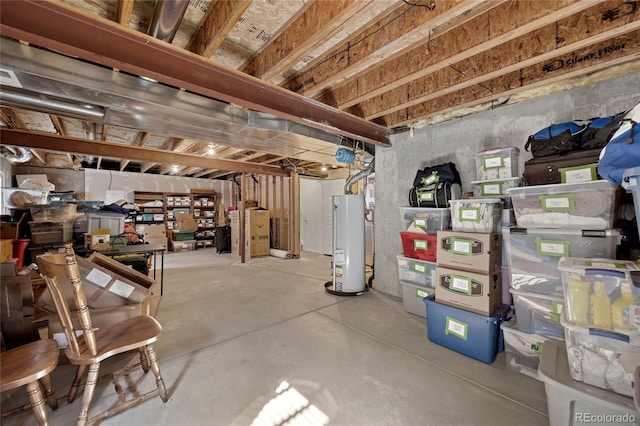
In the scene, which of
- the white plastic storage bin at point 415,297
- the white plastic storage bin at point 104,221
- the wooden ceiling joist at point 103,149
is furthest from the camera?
the white plastic storage bin at point 104,221

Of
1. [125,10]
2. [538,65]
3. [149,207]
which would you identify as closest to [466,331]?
[538,65]

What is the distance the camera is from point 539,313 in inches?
69.5

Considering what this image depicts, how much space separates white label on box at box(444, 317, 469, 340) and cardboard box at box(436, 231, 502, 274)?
1.46 ft

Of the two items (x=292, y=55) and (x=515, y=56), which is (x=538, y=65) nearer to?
(x=515, y=56)

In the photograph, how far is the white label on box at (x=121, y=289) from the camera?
75.3 inches

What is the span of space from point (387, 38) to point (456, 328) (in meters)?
Answer: 2.31

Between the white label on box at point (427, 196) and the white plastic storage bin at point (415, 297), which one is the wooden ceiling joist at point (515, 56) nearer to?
the white label on box at point (427, 196)

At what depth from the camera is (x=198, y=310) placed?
3.08 meters

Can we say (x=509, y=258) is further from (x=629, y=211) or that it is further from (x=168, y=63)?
(x=168, y=63)

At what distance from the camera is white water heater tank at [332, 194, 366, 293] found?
141 inches

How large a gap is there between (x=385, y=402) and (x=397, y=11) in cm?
254

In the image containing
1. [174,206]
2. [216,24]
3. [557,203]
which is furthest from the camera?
[174,206]

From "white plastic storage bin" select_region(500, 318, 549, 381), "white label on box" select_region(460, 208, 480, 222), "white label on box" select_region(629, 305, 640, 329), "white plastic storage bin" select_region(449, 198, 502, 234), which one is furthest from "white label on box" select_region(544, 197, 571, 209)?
"white plastic storage bin" select_region(500, 318, 549, 381)

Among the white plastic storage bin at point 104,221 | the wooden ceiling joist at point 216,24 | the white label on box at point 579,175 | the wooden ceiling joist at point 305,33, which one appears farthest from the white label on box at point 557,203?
the white plastic storage bin at point 104,221
